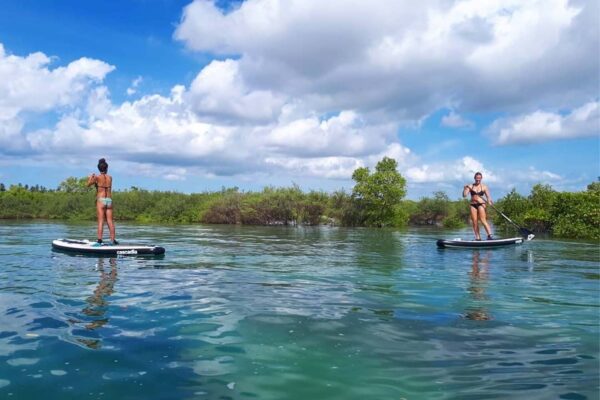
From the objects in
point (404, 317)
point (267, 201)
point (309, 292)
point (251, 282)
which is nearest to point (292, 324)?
point (404, 317)

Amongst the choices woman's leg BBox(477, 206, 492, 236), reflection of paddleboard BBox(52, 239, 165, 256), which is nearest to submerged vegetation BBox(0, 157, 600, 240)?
woman's leg BBox(477, 206, 492, 236)

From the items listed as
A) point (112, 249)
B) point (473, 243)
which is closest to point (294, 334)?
point (112, 249)

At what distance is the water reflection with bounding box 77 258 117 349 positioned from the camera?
5.74 m

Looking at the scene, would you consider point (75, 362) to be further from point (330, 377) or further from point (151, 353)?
point (330, 377)

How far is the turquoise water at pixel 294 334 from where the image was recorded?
4543mm

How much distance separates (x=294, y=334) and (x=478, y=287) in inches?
205

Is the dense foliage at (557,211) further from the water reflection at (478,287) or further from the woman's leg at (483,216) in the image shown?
the water reflection at (478,287)

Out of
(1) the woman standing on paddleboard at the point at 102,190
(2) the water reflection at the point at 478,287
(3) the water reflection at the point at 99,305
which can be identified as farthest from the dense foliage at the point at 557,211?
(3) the water reflection at the point at 99,305

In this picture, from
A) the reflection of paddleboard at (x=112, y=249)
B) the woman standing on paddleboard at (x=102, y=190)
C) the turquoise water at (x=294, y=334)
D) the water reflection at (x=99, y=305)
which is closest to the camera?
the turquoise water at (x=294, y=334)

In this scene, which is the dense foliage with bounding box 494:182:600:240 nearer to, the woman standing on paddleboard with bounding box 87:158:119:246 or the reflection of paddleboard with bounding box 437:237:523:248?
the reflection of paddleboard with bounding box 437:237:523:248

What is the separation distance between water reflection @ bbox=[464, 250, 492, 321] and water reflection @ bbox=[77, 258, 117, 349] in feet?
16.8

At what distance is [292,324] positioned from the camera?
267 inches

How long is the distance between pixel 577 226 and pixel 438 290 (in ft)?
80.2

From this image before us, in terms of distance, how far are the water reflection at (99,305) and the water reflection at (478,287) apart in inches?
202
